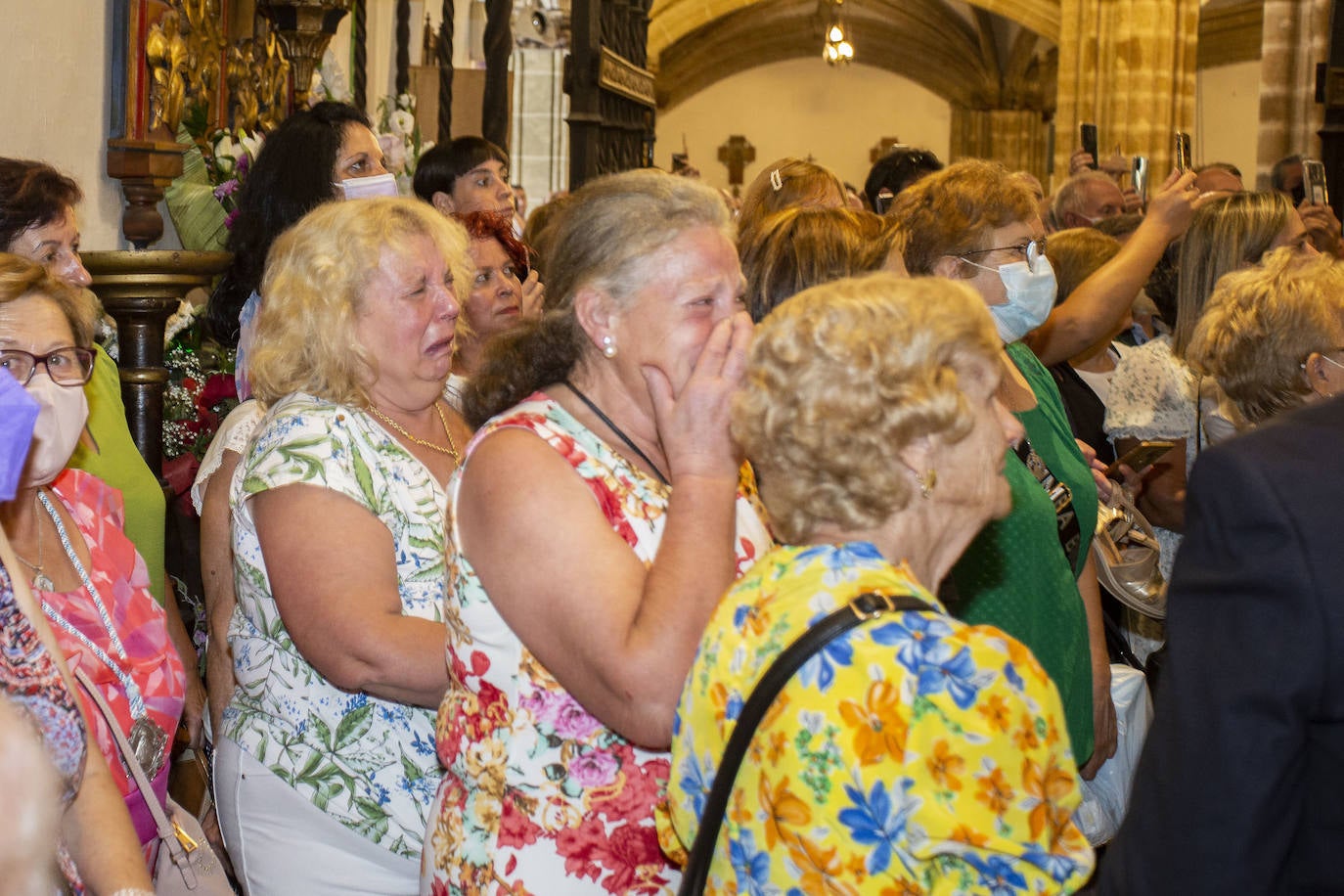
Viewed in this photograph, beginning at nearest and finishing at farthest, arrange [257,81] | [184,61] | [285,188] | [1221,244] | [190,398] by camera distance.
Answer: [190,398] → [285,188] → [1221,244] → [184,61] → [257,81]

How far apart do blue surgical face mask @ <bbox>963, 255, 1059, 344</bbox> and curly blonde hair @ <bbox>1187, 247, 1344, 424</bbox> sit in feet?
1.29

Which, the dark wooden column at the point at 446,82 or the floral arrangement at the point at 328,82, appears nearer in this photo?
the floral arrangement at the point at 328,82

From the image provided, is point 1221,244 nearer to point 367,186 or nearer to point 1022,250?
point 1022,250

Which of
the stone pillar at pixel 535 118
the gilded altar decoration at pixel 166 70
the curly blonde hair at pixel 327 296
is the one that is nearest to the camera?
the curly blonde hair at pixel 327 296

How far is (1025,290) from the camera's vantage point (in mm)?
2824

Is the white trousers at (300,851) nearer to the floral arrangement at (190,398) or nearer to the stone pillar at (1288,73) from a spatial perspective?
the floral arrangement at (190,398)

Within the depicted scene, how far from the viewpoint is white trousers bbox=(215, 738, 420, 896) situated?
7.45 ft

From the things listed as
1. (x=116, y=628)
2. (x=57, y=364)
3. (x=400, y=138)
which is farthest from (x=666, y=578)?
(x=400, y=138)

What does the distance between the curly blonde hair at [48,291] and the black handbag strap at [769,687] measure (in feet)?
4.49

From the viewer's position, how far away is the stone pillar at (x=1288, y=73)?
10102mm

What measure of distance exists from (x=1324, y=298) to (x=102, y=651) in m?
2.27

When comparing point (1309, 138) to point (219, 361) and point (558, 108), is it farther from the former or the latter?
point (219, 361)

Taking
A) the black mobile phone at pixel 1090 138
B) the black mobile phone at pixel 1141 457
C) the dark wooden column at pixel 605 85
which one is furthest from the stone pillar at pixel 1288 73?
the black mobile phone at pixel 1141 457

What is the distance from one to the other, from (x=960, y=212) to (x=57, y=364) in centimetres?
162
